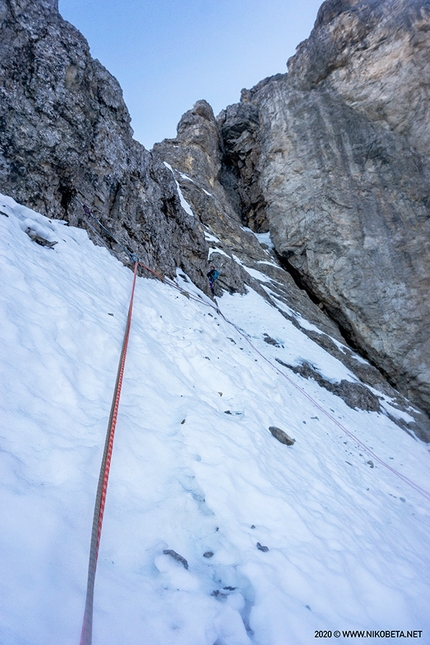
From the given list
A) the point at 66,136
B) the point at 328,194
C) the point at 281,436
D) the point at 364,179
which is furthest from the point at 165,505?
the point at 364,179

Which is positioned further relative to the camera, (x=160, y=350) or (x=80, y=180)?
(x=80, y=180)

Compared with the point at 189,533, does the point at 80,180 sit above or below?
above

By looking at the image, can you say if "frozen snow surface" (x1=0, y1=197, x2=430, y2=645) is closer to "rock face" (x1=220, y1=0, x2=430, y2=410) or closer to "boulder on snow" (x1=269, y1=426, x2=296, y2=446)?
"boulder on snow" (x1=269, y1=426, x2=296, y2=446)

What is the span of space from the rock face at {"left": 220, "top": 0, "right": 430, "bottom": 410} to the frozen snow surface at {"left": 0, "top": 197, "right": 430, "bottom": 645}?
80.0 feet

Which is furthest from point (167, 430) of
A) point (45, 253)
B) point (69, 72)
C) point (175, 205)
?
point (175, 205)

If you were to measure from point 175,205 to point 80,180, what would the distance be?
6566 mm

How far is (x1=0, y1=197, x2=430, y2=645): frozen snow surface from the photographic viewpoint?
76.0 inches

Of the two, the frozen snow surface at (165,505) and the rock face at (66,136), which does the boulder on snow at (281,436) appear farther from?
the rock face at (66,136)

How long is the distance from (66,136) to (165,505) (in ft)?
36.4

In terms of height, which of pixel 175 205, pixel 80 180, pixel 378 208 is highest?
pixel 378 208

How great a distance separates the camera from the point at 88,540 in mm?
2176

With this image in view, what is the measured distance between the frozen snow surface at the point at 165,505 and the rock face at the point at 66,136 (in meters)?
3.07

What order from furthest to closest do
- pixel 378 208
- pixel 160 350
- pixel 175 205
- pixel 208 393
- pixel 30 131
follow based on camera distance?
pixel 378 208 → pixel 175 205 → pixel 30 131 → pixel 160 350 → pixel 208 393

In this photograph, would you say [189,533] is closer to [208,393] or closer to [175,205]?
[208,393]
